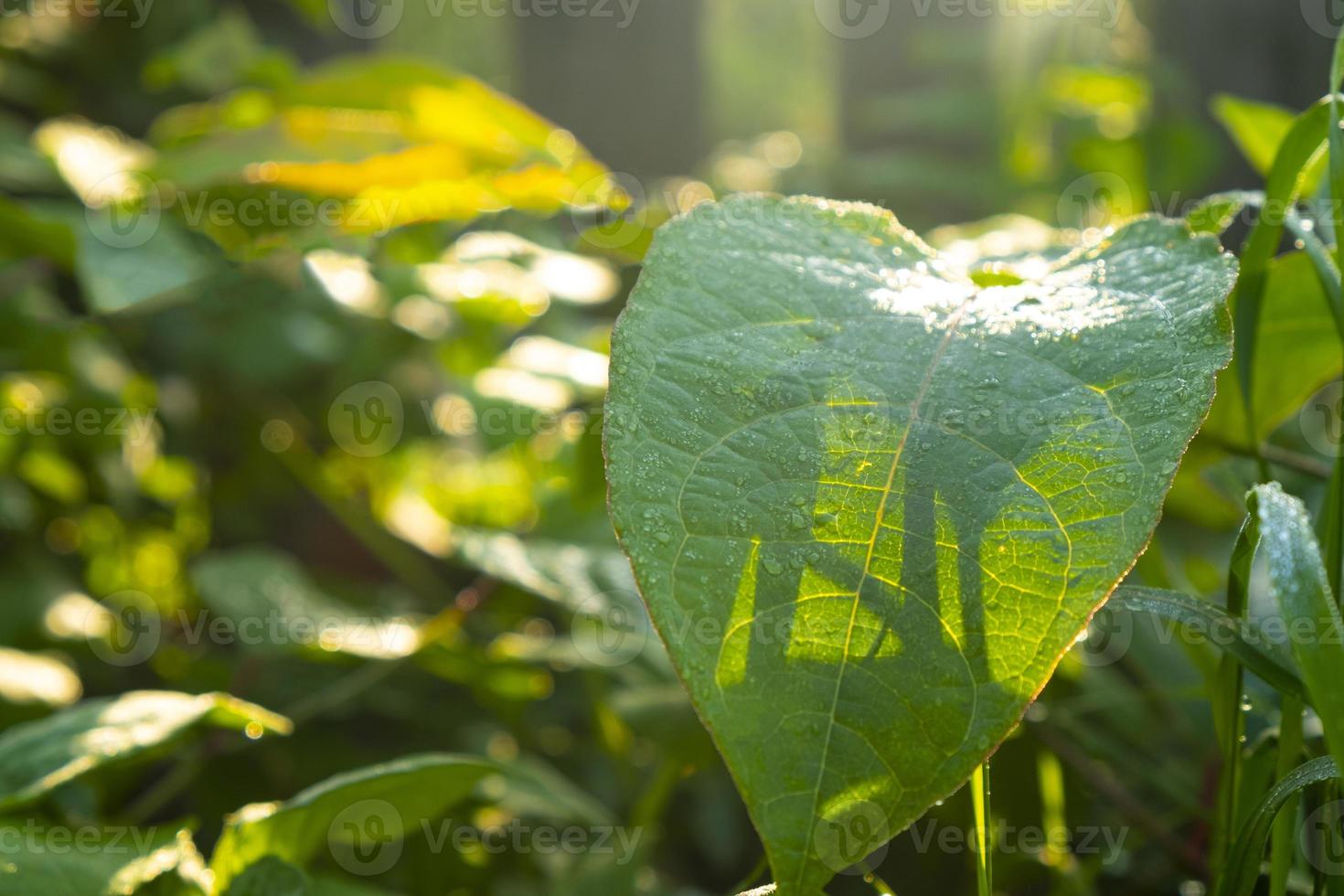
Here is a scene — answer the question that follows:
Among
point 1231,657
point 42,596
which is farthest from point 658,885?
point 42,596

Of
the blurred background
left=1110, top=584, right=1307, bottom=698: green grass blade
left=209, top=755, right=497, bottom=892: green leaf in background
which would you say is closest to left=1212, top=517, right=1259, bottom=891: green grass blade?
left=1110, top=584, right=1307, bottom=698: green grass blade

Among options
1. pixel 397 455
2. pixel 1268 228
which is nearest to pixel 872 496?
pixel 1268 228

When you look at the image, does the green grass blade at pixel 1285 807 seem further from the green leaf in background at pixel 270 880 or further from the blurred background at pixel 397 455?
the green leaf in background at pixel 270 880

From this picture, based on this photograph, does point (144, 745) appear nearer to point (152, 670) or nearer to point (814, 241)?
point (814, 241)

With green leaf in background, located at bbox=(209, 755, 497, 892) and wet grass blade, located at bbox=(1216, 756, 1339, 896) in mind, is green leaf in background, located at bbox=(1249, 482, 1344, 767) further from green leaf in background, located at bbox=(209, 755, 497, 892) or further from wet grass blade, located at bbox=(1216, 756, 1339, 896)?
green leaf in background, located at bbox=(209, 755, 497, 892)

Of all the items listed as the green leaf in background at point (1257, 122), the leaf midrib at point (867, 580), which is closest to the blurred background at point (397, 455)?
the green leaf in background at point (1257, 122)

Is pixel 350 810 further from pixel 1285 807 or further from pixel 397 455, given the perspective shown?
pixel 397 455
